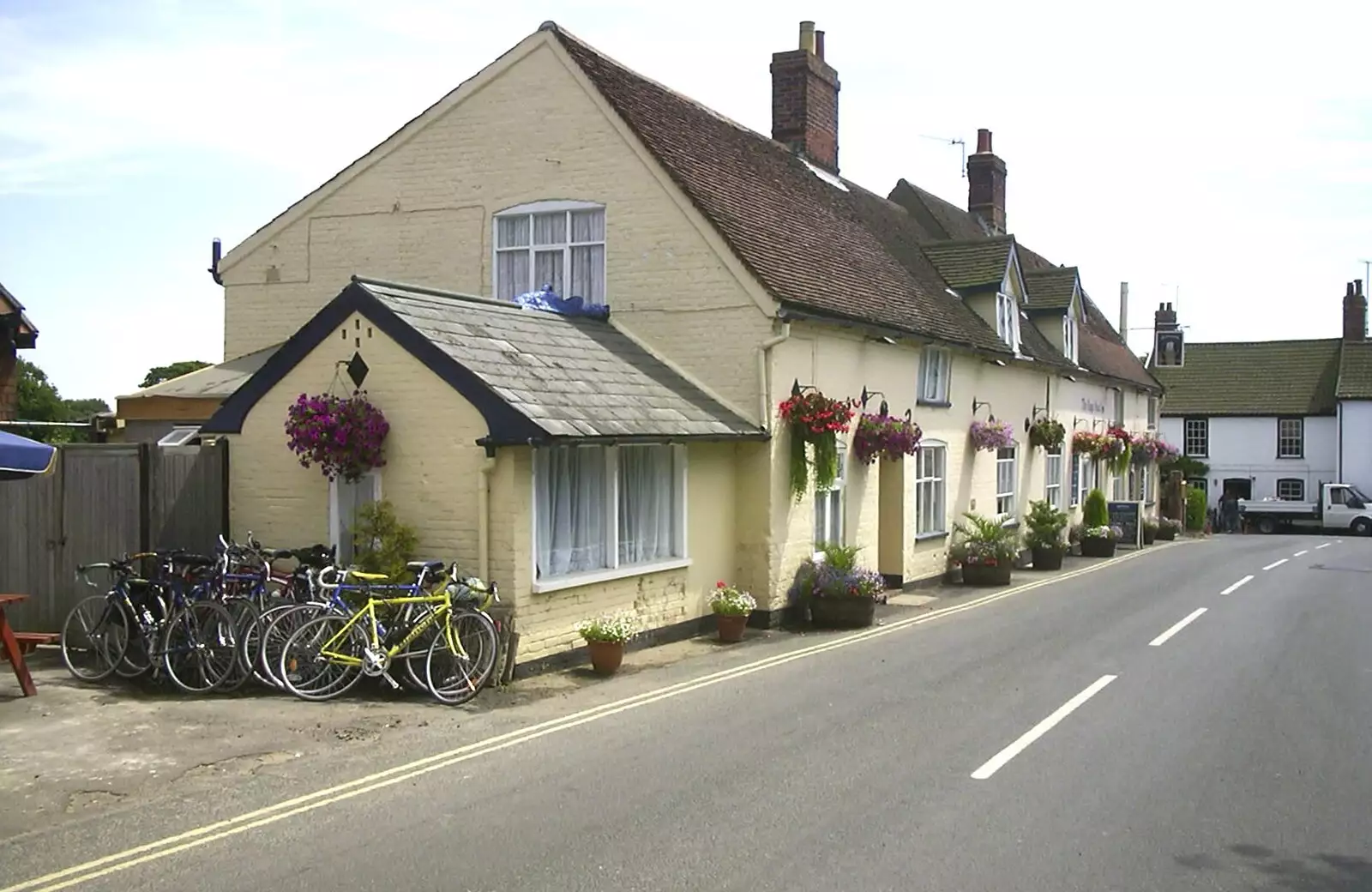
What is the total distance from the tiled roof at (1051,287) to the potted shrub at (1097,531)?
4.84m

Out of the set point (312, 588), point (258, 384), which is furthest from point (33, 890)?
point (258, 384)

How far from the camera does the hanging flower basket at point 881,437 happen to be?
19.0 m

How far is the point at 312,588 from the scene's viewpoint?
11656mm

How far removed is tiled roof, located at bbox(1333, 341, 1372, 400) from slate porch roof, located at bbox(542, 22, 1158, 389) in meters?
33.3

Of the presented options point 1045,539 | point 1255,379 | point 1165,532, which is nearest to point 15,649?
point 1045,539

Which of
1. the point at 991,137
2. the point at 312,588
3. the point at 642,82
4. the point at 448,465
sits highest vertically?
the point at 991,137

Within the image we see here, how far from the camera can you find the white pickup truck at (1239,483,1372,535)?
5091 centimetres

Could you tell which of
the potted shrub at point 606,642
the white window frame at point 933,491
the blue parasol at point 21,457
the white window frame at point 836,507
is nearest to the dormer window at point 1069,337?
the white window frame at point 933,491

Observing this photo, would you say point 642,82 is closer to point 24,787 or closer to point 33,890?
point 24,787

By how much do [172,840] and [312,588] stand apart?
4.71 metres

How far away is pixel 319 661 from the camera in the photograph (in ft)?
36.8

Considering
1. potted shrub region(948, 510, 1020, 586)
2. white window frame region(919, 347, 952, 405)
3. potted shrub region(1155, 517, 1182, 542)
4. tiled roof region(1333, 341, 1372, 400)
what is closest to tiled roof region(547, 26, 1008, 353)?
white window frame region(919, 347, 952, 405)

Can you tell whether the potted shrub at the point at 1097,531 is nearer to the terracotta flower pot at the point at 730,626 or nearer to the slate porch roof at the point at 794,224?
the slate porch roof at the point at 794,224

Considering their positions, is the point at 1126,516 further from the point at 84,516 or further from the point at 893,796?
the point at 893,796
